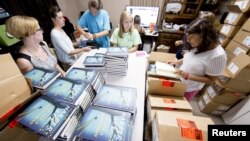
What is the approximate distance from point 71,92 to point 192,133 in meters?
0.69

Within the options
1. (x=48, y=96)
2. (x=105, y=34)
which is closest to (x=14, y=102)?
(x=48, y=96)

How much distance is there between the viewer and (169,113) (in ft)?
2.56

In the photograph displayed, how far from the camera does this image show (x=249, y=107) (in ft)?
5.46

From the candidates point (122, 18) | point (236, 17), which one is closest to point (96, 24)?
point (122, 18)

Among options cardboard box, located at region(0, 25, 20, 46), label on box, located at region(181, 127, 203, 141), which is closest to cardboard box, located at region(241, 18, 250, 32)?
label on box, located at region(181, 127, 203, 141)

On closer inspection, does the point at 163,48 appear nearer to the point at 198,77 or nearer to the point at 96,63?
the point at 198,77

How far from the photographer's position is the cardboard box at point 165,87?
1080 millimetres

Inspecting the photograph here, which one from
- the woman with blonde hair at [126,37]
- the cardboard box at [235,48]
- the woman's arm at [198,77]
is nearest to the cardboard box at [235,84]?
the cardboard box at [235,48]

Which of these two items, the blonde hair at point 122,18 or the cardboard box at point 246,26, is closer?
the blonde hair at point 122,18

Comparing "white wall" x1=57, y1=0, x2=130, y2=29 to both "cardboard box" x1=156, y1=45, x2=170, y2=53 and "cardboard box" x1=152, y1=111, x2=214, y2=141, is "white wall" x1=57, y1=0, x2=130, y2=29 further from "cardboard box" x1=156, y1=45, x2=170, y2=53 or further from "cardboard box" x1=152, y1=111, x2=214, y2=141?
"cardboard box" x1=152, y1=111, x2=214, y2=141

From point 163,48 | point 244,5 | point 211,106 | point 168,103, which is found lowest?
point 211,106

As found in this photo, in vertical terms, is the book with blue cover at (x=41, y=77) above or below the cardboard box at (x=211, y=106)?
above

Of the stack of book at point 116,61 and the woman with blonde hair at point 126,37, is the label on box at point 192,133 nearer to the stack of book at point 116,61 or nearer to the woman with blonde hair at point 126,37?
the stack of book at point 116,61

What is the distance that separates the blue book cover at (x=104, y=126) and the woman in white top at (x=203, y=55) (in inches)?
31.0
